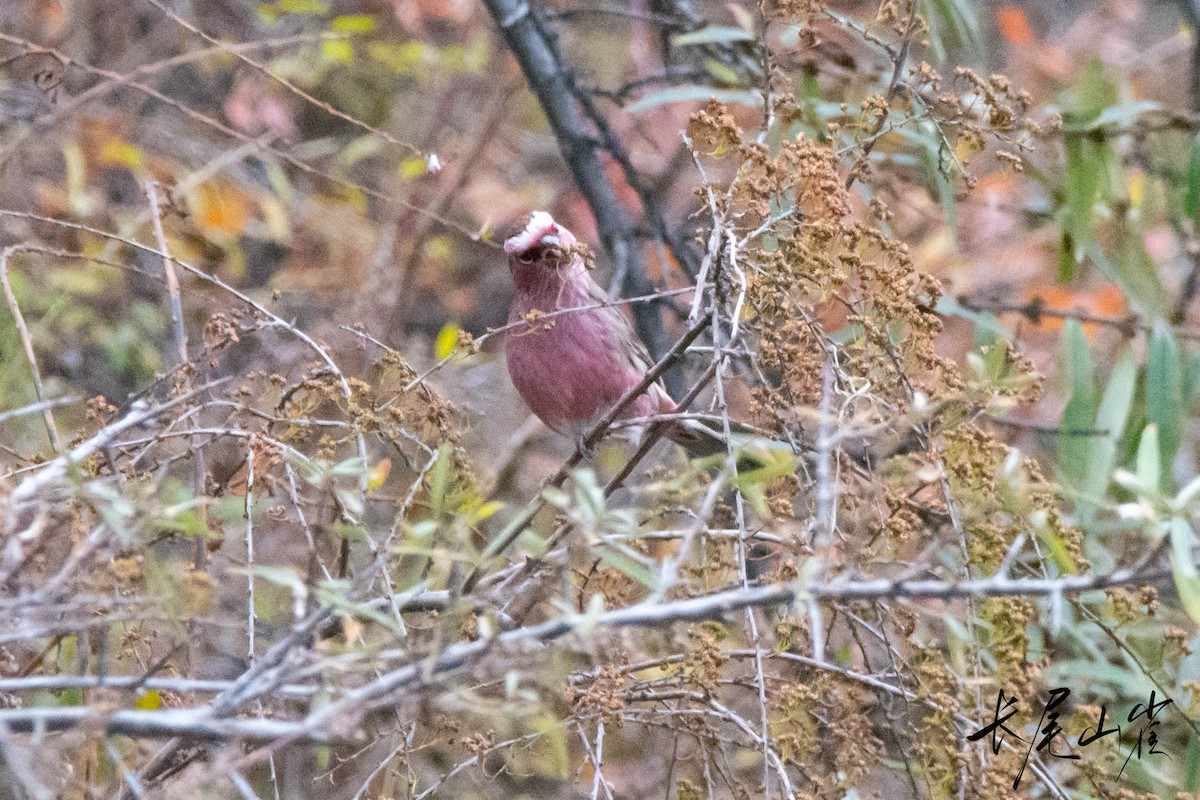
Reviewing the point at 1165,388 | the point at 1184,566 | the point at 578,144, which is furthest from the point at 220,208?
the point at 1184,566

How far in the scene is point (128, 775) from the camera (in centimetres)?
138

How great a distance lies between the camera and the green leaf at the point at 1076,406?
335 cm

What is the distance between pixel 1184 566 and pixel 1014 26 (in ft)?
17.7

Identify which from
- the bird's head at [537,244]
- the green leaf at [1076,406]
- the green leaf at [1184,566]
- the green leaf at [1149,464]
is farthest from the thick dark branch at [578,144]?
the green leaf at [1184,566]

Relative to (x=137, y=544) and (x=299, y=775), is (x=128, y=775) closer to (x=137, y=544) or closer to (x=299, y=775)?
(x=137, y=544)

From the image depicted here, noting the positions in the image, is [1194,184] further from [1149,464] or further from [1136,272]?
[1149,464]

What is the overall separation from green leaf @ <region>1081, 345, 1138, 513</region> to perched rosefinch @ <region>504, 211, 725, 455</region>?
3.29 feet

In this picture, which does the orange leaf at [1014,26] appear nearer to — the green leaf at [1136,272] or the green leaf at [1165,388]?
the green leaf at [1136,272]

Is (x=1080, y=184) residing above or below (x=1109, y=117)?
below

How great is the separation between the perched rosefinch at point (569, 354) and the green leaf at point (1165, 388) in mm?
1186

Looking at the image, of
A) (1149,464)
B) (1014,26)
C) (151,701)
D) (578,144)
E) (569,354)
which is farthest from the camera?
(1014,26)

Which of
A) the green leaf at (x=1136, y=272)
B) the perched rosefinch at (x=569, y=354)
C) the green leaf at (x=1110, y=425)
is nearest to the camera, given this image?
the green leaf at (x=1110, y=425)

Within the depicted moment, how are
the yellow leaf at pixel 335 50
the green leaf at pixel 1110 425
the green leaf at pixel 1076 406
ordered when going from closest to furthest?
the green leaf at pixel 1110 425
the green leaf at pixel 1076 406
the yellow leaf at pixel 335 50

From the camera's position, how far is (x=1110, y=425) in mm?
3496
